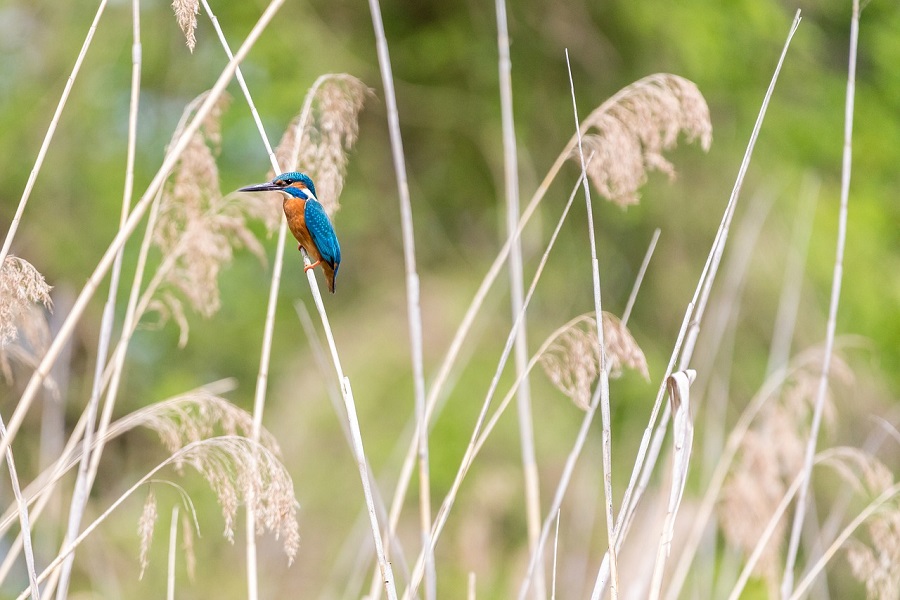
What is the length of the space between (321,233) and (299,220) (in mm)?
83

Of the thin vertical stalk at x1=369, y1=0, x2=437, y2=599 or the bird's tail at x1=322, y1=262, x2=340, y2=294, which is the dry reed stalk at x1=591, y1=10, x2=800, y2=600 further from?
the bird's tail at x1=322, y1=262, x2=340, y2=294

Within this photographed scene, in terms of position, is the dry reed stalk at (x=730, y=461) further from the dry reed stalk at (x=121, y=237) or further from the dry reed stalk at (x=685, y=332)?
the dry reed stalk at (x=121, y=237)

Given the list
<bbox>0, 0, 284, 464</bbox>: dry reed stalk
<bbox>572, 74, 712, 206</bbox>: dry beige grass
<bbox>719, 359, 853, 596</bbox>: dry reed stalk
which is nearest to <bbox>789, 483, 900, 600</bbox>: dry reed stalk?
<bbox>719, 359, 853, 596</bbox>: dry reed stalk

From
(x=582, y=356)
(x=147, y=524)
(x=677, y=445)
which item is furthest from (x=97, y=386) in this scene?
(x=677, y=445)

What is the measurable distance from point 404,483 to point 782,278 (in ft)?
14.8

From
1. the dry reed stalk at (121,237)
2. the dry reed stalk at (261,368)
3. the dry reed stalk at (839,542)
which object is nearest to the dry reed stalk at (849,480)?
the dry reed stalk at (839,542)

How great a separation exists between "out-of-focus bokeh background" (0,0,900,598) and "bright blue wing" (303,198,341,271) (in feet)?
7.24

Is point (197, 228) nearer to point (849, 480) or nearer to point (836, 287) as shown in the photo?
point (836, 287)

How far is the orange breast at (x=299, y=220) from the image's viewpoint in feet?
8.82

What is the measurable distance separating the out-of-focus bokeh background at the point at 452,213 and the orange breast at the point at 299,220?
86.8 inches

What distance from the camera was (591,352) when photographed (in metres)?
2.00

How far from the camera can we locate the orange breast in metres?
2.69

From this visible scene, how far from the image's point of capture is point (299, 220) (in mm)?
2736

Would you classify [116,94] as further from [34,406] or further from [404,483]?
[404,483]
